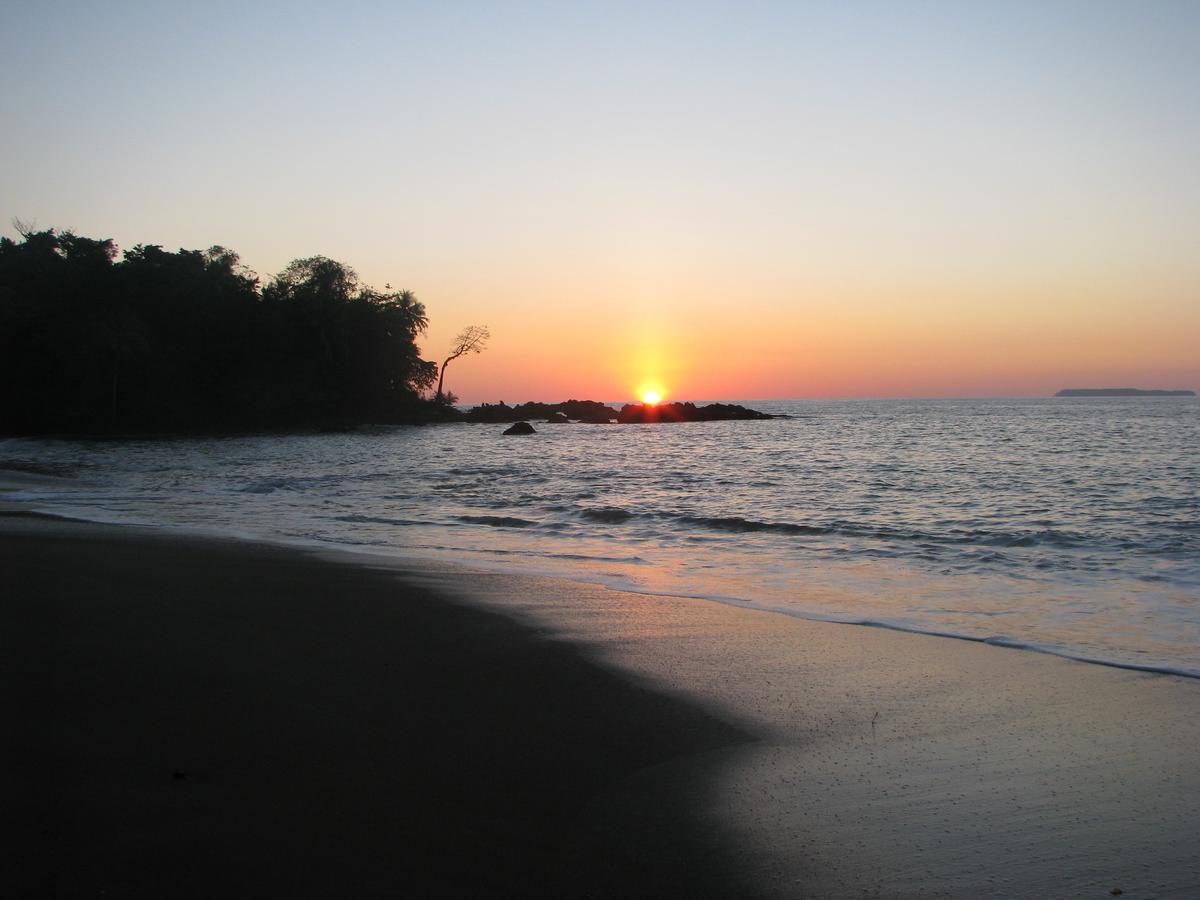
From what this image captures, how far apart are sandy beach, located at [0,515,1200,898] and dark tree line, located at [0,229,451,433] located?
2327 inches

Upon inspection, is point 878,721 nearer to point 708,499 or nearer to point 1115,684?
point 1115,684

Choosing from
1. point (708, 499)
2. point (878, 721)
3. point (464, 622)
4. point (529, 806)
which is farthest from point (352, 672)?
point (708, 499)

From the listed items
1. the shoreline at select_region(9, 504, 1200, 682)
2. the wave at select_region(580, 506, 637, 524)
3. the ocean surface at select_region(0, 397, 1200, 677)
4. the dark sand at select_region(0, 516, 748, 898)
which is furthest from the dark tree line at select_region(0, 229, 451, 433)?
the dark sand at select_region(0, 516, 748, 898)

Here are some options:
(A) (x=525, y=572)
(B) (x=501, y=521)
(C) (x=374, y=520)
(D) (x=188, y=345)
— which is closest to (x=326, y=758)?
(A) (x=525, y=572)

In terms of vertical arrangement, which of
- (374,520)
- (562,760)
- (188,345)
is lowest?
(374,520)

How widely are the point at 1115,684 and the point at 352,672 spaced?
5018 mm

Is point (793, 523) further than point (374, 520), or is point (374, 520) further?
point (374, 520)

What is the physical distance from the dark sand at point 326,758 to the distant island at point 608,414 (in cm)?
7826

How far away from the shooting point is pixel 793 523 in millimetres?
14359

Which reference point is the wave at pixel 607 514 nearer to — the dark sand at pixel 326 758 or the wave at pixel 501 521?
the wave at pixel 501 521

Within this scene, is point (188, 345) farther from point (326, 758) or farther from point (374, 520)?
point (326, 758)

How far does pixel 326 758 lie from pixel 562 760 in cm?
110

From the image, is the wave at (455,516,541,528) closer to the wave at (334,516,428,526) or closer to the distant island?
the wave at (334,516,428,526)

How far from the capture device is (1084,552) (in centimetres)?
1127
